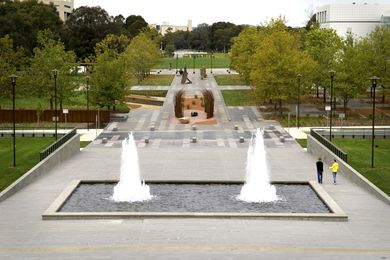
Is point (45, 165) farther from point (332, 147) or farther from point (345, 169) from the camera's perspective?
point (332, 147)

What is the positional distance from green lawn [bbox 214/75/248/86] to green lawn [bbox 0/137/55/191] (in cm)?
5150

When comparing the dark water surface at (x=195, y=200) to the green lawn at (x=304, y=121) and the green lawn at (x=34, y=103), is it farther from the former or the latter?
the green lawn at (x=34, y=103)

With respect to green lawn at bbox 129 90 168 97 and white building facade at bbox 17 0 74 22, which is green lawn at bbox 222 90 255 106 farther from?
white building facade at bbox 17 0 74 22

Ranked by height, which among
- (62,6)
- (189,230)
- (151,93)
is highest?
(62,6)

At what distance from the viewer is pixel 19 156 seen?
134 feet

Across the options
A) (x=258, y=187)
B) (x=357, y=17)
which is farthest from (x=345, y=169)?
(x=357, y=17)

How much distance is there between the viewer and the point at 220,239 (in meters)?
21.6

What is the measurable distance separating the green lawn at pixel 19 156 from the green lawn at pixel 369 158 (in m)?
17.7

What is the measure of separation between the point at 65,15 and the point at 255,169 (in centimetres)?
15020

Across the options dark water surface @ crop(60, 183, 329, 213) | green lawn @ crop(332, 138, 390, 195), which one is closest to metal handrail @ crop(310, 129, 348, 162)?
green lawn @ crop(332, 138, 390, 195)

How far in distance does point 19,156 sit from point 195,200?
16.3 metres

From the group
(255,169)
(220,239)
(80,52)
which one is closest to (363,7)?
(80,52)

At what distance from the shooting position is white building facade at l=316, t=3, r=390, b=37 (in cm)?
12131

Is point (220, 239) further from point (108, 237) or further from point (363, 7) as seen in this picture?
point (363, 7)
